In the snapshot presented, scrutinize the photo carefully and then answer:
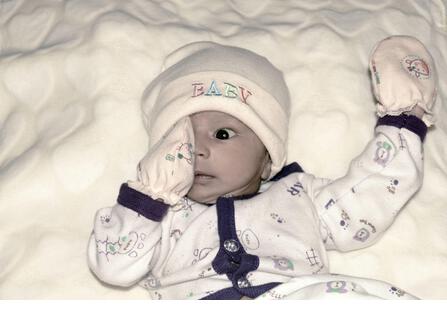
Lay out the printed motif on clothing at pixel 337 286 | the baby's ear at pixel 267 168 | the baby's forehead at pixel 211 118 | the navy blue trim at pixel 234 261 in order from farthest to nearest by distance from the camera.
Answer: the baby's ear at pixel 267 168, the baby's forehead at pixel 211 118, the navy blue trim at pixel 234 261, the printed motif on clothing at pixel 337 286

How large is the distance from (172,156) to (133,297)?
337 mm

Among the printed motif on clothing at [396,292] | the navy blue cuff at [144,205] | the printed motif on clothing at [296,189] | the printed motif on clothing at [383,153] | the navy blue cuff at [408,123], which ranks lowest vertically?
the printed motif on clothing at [296,189]

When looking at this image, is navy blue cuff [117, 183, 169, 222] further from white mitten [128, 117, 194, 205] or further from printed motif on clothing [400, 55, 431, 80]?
printed motif on clothing [400, 55, 431, 80]

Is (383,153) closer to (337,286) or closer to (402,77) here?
(402,77)

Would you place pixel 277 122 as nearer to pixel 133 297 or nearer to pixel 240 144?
pixel 240 144

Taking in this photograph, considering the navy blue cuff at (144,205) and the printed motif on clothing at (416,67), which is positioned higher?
the printed motif on clothing at (416,67)

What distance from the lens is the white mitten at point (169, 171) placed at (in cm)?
152

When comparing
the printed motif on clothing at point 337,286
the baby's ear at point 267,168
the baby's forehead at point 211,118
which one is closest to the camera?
the printed motif on clothing at point 337,286

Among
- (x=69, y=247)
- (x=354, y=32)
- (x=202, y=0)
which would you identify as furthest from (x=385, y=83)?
(x=69, y=247)

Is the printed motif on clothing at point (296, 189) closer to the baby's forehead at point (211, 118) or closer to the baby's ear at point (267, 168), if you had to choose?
the baby's ear at point (267, 168)

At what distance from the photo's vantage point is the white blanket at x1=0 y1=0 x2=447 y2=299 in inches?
66.7

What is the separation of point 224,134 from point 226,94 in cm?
8

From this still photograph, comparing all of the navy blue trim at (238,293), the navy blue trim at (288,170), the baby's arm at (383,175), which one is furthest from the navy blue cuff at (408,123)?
the navy blue trim at (238,293)

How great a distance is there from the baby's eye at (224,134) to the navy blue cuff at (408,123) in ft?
1.09
